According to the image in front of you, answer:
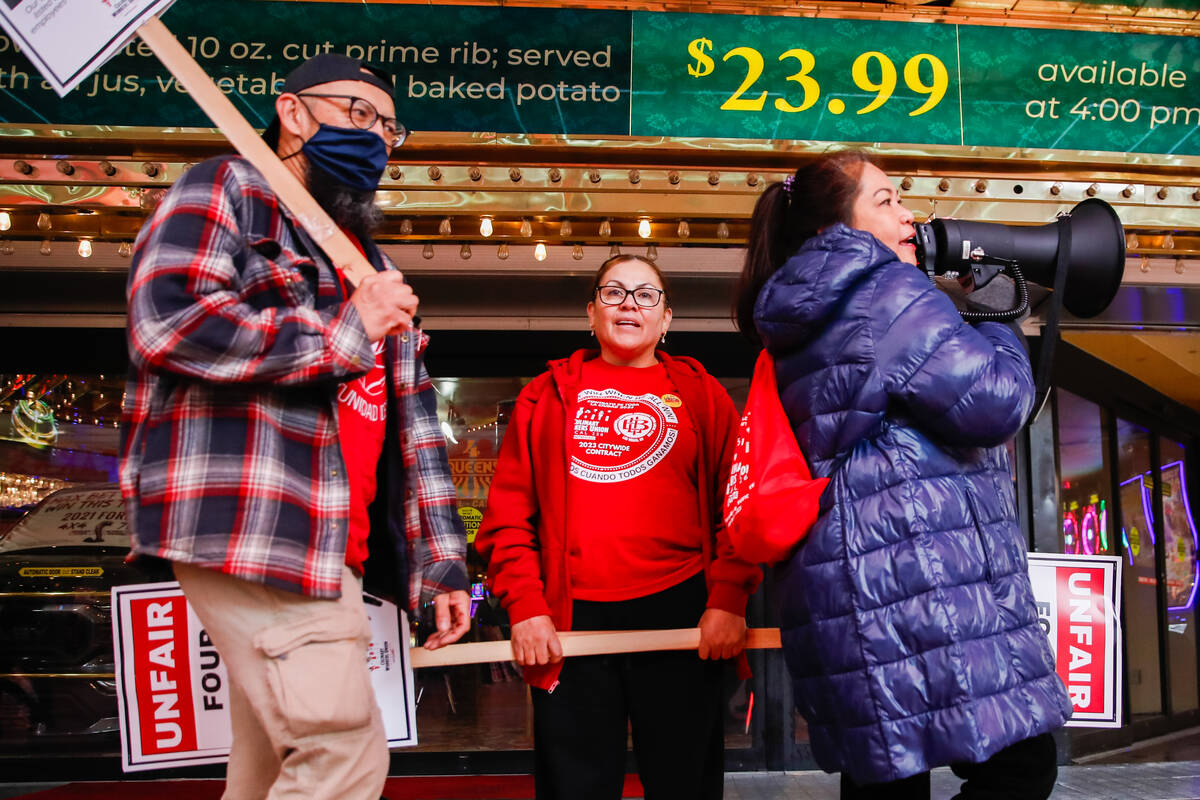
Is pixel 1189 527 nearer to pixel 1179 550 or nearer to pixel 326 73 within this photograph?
pixel 1179 550

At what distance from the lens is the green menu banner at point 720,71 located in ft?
10.8

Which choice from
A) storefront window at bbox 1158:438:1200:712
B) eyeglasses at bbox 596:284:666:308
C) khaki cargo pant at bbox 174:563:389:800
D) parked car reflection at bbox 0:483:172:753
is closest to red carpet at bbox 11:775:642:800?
parked car reflection at bbox 0:483:172:753

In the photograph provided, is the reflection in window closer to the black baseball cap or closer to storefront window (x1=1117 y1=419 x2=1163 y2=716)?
the black baseball cap

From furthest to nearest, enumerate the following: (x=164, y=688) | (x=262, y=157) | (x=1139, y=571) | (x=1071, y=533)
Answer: (x=1139, y=571) → (x=1071, y=533) → (x=164, y=688) → (x=262, y=157)

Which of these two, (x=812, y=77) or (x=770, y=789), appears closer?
(x=812, y=77)

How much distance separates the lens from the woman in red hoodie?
7.66ft

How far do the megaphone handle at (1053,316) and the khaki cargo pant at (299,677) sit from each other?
4.99ft

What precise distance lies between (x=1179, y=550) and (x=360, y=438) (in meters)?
8.27

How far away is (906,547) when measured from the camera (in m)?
1.69

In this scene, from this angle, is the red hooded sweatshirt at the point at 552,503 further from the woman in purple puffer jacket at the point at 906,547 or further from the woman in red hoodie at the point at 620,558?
the woman in purple puffer jacket at the point at 906,547

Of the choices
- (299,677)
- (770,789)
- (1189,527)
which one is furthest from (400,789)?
(1189,527)

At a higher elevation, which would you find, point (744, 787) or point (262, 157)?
point (262, 157)

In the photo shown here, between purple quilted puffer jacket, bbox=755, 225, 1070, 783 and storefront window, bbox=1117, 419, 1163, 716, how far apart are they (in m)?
5.02

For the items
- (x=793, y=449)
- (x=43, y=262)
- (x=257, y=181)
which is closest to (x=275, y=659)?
(x=257, y=181)
